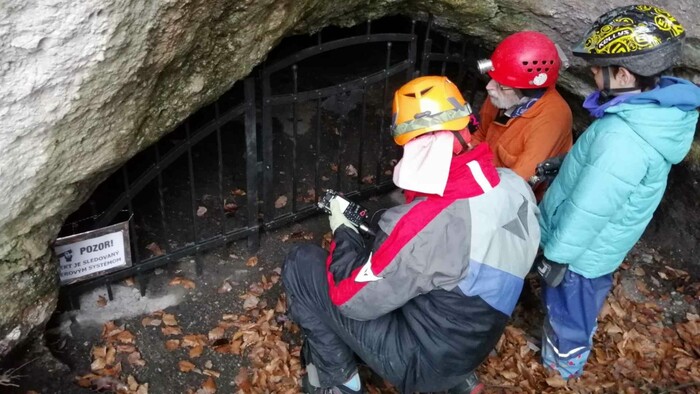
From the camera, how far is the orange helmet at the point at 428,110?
327 cm

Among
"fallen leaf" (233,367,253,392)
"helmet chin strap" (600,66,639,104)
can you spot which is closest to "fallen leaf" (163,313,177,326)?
"fallen leaf" (233,367,253,392)

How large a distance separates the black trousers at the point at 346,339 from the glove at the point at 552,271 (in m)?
0.69

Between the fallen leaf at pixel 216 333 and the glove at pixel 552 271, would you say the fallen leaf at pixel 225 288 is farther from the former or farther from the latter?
the glove at pixel 552 271

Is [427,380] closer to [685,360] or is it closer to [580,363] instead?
[580,363]

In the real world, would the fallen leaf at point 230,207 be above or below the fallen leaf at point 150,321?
above

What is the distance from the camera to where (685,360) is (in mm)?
4840

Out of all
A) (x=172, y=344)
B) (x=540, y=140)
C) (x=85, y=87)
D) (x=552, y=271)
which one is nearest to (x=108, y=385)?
(x=172, y=344)

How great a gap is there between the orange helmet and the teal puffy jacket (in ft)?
3.08

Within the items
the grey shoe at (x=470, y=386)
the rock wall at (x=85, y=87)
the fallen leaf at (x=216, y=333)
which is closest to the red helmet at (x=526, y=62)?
the rock wall at (x=85, y=87)

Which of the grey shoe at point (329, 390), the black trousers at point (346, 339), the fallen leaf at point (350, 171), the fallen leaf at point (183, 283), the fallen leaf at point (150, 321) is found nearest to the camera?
the black trousers at point (346, 339)

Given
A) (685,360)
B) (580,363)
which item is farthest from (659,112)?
(685,360)

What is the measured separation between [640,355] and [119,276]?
166 inches

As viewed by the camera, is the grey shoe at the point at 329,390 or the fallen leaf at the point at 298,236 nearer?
the grey shoe at the point at 329,390

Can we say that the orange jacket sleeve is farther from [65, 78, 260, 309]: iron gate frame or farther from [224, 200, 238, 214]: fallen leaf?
[224, 200, 238, 214]: fallen leaf
